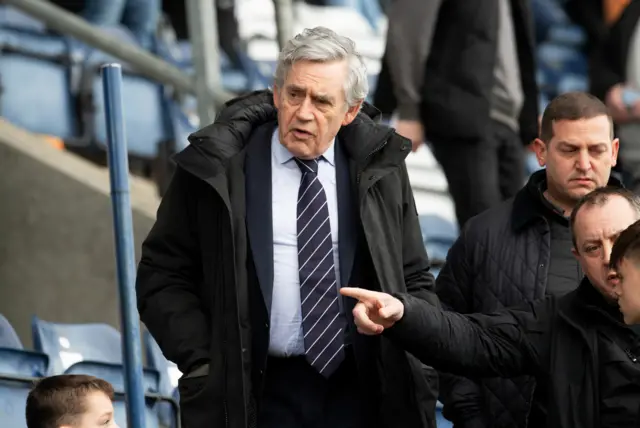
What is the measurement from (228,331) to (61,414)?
24.6 inches

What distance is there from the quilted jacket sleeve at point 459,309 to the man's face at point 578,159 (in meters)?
0.32

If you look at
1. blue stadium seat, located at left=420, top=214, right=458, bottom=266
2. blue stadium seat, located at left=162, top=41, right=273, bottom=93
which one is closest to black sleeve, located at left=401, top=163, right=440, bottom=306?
blue stadium seat, located at left=420, top=214, right=458, bottom=266

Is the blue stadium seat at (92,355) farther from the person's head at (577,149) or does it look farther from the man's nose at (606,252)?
the man's nose at (606,252)

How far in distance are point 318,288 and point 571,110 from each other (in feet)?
3.61

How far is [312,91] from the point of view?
15.5 feet

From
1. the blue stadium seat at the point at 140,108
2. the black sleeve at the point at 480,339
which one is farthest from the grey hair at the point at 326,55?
the blue stadium seat at the point at 140,108

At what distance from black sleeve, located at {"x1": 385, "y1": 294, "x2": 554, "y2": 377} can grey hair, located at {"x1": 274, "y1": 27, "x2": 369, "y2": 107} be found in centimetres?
64

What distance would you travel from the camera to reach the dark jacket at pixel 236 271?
4.60 m

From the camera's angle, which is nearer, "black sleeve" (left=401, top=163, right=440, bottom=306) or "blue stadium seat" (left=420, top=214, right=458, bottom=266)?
"black sleeve" (left=401, top=163, right=440, bottom=306)

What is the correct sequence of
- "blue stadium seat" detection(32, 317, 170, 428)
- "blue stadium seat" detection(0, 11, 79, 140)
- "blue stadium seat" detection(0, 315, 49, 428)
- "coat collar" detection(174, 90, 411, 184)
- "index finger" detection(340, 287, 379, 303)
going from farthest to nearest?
"blue stadium seat" detection(0, 11, 79, 140) → "blue stadium seat" detection(32, 317, 170, 428) → "blue stadium seat" detection(0, 315, 49, 428) → "coat collar" detection(174, 90, 411, 184) → "index finger" detection(340, 287, 379, 303)

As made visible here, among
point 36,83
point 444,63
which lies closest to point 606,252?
point 444,63

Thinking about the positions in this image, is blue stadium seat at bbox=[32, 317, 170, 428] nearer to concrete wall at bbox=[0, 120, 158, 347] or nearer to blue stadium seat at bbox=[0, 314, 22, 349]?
blue stadium seat at bbox=[0, 314, 22, 349]

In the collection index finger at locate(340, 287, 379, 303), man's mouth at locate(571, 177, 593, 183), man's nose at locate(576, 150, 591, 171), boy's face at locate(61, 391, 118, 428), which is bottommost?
boy's face at locate(61, 391, 118, 428)

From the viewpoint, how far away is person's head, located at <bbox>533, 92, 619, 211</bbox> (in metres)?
5.25
